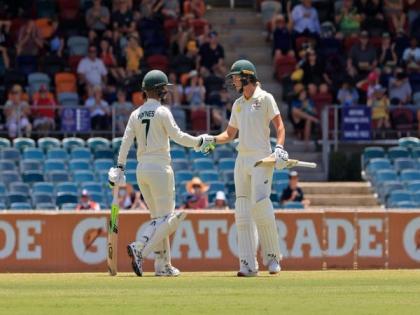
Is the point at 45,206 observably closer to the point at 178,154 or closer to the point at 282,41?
the point at 178,154

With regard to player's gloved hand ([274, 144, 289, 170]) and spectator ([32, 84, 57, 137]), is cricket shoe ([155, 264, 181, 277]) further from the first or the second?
spectator ([32, 84, 57, 137])

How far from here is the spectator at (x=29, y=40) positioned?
28141 millimetres

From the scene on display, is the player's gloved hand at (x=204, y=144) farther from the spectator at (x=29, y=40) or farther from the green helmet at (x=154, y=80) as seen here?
the spectator at (x=29, y=40)

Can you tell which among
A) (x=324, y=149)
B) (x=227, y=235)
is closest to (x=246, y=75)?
(x=227, y=235)

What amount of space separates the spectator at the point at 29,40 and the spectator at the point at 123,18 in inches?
58.7

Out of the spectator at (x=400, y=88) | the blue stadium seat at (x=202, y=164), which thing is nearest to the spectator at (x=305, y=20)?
the spectator at (x=400, y=88)

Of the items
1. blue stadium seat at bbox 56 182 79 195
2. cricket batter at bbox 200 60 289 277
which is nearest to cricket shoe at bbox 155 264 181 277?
cricket batter at bbox 200 60 289 277

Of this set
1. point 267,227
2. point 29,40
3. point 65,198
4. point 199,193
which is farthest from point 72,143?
point 267,227

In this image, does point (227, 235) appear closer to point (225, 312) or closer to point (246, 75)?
point (246, 75)

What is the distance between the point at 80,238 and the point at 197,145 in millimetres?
3630

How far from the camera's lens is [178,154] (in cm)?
2553

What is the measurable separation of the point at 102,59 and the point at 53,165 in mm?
3669

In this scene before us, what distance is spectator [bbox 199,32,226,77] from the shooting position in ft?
93.0

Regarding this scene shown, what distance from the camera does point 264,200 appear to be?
16109 millimetres
